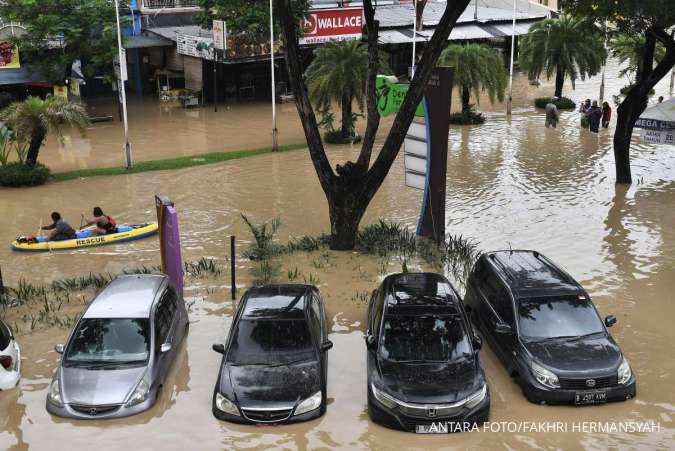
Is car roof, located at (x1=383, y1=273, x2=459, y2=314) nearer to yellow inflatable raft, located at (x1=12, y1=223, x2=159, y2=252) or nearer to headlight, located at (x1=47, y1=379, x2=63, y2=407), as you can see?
headlight, located at (x1=47, y1=379, x2=63, y2=407)

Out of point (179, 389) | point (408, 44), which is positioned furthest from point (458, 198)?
point (408, 44)

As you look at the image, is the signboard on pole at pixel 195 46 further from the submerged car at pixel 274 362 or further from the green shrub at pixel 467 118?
the submerged car at pixel 274 362

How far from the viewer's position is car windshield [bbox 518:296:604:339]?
11.9 metres

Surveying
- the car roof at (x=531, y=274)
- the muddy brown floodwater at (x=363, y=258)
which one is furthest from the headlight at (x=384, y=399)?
the car roof at (x=531, y=274)

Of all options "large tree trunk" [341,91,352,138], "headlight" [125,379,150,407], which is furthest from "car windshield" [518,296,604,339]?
"large tree trunk" [341,91,352,138]

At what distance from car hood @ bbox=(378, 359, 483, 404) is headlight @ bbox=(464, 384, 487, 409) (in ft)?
0.22

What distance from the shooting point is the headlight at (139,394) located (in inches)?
429

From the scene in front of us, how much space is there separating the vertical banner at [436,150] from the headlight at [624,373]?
7546 millimetres

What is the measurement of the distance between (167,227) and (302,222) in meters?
6.86

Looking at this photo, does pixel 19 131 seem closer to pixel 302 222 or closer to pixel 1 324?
pixel 302 222

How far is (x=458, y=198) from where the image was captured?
23.3m

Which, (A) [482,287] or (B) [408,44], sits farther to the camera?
(B) [408,44]

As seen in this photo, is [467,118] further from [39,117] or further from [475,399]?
[475,399]

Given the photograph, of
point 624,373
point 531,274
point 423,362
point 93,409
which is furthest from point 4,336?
point 624,373
